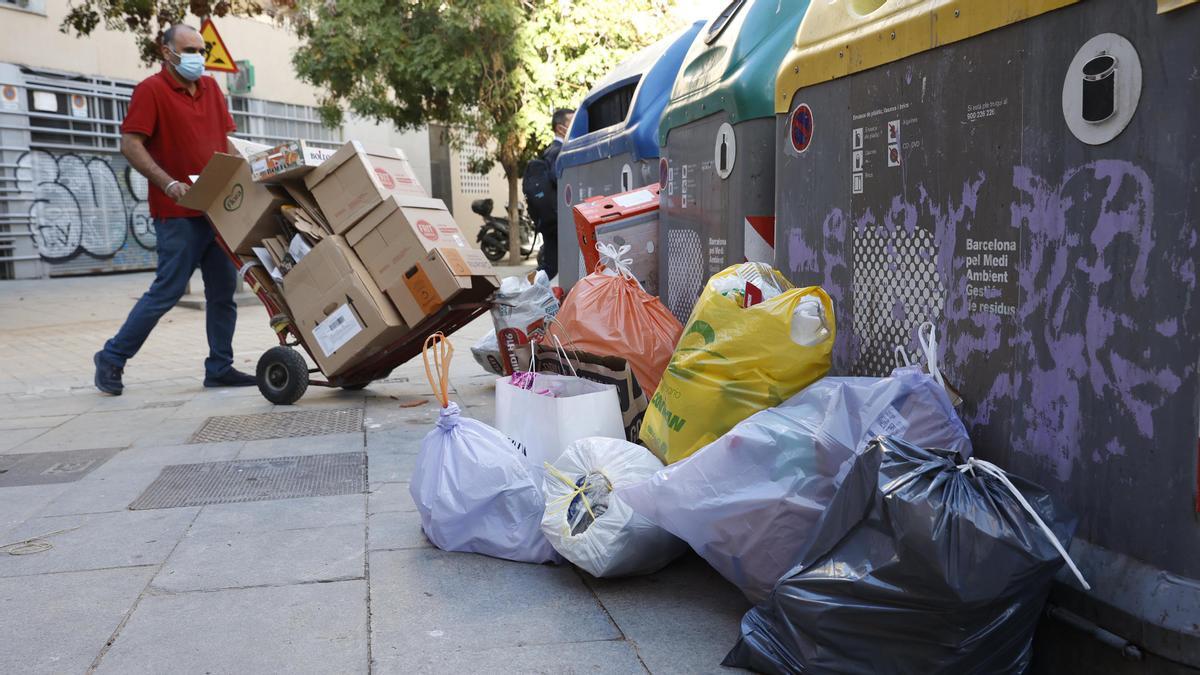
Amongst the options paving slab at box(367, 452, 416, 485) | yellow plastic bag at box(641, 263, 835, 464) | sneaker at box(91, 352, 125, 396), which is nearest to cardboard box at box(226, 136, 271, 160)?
sneaker at box(91, 352, 125, 396)

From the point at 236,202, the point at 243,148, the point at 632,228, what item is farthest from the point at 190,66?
the point at 632,228

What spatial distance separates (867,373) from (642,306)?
1.22 metres

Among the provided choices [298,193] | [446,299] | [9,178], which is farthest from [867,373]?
[9,178]

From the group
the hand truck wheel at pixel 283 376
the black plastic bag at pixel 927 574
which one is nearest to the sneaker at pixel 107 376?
the hand truck wheel at pixel 283 376

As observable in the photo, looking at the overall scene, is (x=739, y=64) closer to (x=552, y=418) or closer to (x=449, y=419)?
(x=552, y=418)

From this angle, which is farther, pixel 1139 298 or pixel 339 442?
pixel 339 442

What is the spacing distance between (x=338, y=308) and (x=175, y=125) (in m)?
1.69

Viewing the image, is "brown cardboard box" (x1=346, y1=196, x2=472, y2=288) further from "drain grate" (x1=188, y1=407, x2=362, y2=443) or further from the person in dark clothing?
the person in dark clothing

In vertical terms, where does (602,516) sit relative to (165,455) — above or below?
above

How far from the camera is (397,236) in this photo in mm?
4684

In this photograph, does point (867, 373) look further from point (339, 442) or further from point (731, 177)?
point (339, 442)

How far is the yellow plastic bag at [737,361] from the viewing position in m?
2.52

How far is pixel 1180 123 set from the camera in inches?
64.4

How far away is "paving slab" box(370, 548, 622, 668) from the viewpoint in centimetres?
231
